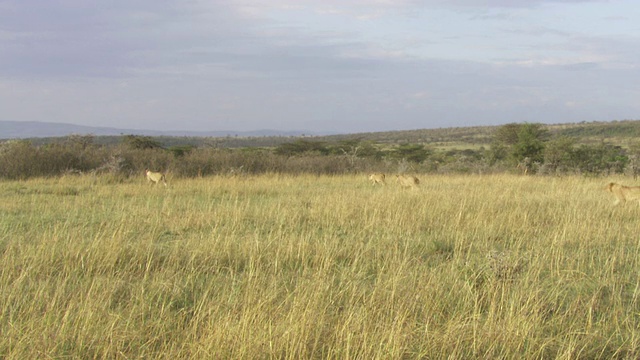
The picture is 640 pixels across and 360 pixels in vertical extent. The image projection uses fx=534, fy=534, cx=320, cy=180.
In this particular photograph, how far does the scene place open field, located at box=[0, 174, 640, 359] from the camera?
2773 millimetres

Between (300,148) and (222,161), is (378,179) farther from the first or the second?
(300,148)

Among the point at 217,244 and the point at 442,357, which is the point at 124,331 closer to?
the point at 442,357

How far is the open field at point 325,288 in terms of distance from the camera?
277 centimetres

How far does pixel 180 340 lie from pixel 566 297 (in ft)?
8.70

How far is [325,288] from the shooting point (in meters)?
3.49

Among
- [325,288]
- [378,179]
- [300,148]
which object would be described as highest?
[300,148]

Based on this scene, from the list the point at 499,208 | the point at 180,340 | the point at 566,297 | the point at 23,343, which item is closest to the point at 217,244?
the point at 180,340

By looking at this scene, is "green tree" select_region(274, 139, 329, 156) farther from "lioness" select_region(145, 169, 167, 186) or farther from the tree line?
"lioness" select_region(145, 169, 167, 186)

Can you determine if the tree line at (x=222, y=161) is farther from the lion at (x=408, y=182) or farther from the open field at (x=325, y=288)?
the open field at (x=325, y=288)

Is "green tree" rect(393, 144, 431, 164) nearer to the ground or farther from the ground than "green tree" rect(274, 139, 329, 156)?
nearer to the ground

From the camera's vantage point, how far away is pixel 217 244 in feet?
16.0

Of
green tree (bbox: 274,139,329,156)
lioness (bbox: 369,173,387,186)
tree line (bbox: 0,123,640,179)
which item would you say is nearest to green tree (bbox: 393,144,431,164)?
green tree (bbox: 274,139,329,156)

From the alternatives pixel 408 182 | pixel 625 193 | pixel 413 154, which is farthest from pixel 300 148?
pixel 625 193

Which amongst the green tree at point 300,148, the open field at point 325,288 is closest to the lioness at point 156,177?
the open field at point 325,288
